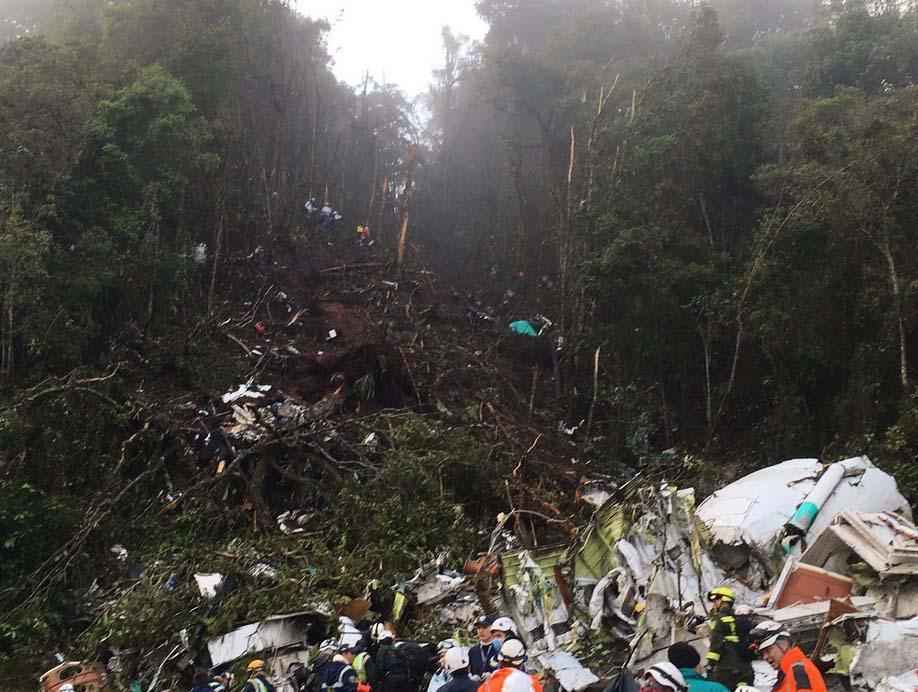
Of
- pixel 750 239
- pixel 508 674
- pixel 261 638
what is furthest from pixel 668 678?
pixel 750 239

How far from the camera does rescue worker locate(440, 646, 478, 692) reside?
3.46 meters

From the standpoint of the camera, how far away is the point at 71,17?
16.1 m

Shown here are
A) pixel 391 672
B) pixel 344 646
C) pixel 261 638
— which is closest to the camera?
pixel 391 672

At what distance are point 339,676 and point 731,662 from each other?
6.03 feet

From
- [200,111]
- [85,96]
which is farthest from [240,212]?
[85,96]

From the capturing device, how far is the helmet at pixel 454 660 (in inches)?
139

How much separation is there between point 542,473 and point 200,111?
1030cm

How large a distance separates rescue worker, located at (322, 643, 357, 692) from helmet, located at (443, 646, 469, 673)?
63 centimetres

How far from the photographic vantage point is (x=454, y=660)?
353 centimetres

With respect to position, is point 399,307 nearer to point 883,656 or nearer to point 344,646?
point 344,646

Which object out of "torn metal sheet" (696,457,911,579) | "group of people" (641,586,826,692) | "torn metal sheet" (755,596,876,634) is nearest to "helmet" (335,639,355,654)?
"group of people" (641,586,826,692)

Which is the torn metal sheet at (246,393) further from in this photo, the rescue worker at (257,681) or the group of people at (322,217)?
the group of people at (322,217)

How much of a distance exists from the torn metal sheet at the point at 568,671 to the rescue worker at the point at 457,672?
1.16m

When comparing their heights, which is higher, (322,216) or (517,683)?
(322,216)
